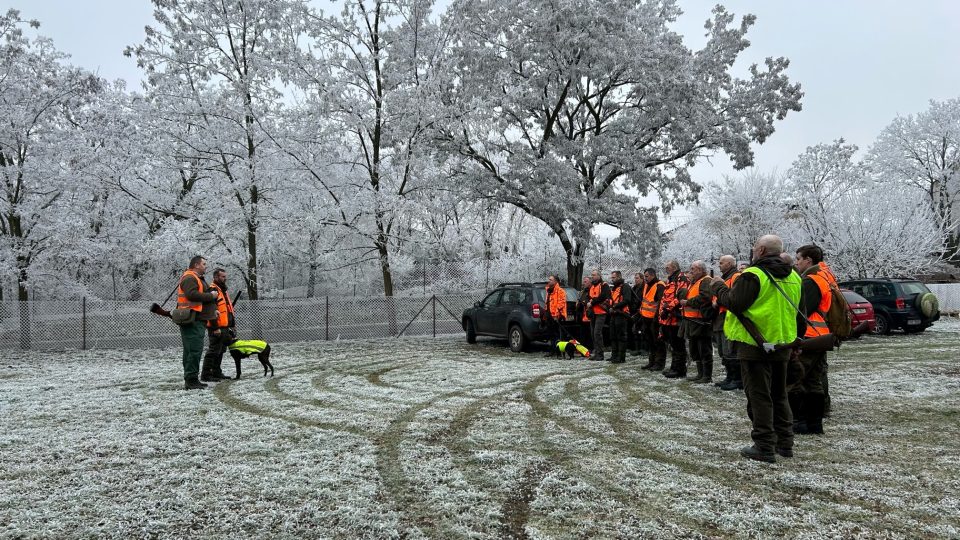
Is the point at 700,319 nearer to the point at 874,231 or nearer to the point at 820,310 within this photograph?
the point at 820,310

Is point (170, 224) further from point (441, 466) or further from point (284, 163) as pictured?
point (441, 466)

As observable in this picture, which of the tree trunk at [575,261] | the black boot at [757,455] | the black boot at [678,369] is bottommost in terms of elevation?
the black boot at [757,455]

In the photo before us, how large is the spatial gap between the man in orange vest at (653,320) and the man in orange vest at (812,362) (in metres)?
4.05

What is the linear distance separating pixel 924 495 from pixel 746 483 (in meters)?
1.11

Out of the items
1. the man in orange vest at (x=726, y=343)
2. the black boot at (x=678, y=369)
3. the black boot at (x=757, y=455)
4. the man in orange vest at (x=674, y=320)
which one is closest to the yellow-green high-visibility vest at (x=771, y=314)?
the black boot at (x=757, y=455)

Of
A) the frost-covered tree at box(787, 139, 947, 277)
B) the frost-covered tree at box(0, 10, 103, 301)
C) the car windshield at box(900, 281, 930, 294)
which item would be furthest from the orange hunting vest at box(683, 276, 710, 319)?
the frost-covered tree at box(787, 139, 947, 277)

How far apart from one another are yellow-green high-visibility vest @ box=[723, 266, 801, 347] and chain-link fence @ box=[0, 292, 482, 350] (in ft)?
44.4

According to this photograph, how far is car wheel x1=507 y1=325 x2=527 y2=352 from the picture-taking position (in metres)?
13.7

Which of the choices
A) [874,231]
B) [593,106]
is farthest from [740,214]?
[593,106]

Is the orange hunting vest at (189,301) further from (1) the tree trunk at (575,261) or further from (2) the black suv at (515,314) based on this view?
(1) the tree trunk at (575,261)

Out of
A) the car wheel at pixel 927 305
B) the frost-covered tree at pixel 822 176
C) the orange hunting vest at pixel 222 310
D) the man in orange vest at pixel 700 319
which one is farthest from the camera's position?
the frost-covered tree at pixel 822 176

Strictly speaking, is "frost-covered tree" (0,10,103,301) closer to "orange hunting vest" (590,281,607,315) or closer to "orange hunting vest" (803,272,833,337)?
"orange hunting vest" (590,281,607,315)

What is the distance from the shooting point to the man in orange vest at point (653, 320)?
10109mm

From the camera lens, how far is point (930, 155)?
37938 mm
